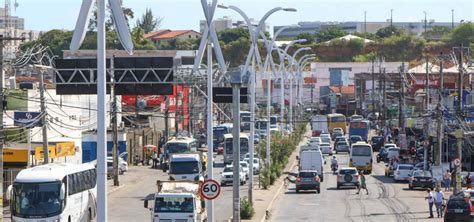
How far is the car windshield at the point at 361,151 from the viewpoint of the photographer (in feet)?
275

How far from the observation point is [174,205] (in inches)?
1618

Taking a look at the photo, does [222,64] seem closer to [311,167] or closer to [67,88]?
[67,88]

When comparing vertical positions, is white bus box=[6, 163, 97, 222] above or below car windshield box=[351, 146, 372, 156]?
above

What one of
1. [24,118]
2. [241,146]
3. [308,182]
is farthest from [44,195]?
[241,146]

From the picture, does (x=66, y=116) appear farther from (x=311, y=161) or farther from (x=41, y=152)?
(x=41, y=152)

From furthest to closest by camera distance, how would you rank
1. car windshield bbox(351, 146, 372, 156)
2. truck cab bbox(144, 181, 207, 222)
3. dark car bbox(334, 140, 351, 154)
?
dark car bbox(334, 140, 351, 154) < car windshield bbox(351, 146, 372, 156) < truck cab bbox(144, 181, 207, 222)

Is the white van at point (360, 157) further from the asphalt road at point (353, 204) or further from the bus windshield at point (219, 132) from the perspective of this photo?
the bus windshield at point (219, 132)

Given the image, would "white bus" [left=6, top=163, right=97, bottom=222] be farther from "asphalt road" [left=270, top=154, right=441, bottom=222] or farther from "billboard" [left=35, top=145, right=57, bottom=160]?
"billboard" [left=35, top=145, right=57, bottom=160]

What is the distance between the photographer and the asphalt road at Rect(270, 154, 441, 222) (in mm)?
49375

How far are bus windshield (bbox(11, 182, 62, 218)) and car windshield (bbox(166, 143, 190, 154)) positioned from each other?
43.1 m

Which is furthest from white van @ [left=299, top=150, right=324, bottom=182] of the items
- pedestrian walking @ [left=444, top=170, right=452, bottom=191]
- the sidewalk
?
pedestrian walking @ [left=444, top=170, right=452, bottom=191]

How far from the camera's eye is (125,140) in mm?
92250

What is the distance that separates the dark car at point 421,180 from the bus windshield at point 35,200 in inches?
1242

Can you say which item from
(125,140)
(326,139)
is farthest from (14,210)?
(326,139)
